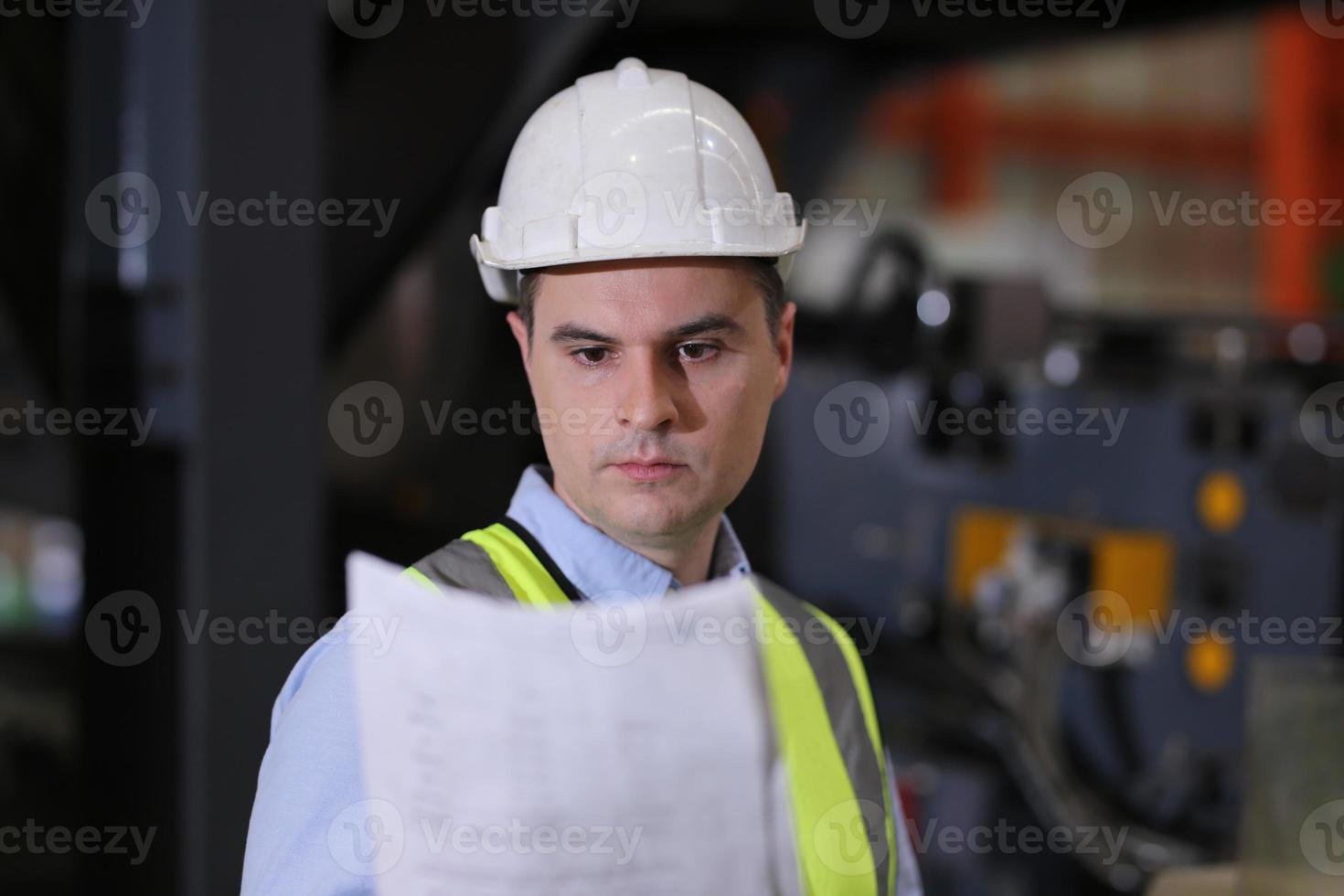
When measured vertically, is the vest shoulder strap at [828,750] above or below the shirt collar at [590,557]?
below

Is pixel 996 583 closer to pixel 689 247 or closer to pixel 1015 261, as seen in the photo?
pixel 689 247

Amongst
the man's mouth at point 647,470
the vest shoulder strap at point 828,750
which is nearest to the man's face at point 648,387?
the man's mouth at point 647,470

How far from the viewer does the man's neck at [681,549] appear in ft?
3.87

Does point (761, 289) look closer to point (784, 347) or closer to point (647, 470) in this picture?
point (784, 347)

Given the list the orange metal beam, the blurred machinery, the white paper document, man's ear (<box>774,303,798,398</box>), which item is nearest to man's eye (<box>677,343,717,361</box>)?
man's ear (<box>774,303,798,398</box>)

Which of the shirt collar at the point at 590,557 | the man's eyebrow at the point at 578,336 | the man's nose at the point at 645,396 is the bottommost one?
the shirt collar at the point at 590,557

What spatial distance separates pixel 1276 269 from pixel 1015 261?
1909 mm

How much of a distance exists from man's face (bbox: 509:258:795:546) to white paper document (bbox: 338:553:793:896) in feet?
0.93

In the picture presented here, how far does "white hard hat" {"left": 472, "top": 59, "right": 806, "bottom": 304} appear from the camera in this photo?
113 cm

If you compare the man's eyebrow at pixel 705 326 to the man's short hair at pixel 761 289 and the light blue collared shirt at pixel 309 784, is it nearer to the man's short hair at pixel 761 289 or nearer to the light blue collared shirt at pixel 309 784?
the man's short hair at pixel 761 289

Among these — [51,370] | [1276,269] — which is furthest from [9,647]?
[1276,269]

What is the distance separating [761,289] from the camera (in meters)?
1.20

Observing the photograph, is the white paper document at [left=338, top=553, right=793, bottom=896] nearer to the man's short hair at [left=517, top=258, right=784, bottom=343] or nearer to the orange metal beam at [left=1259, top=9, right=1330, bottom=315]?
the man's short hair at [left=517, top=258, right=784, bottom=343]

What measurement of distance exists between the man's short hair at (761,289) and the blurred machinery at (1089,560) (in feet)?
6.53
